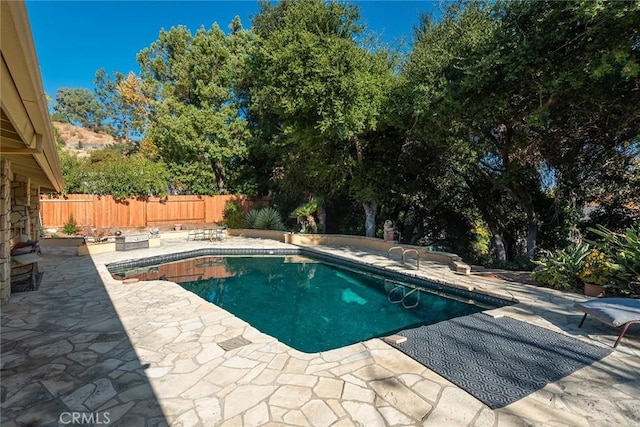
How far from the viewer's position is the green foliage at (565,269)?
19.5 ft

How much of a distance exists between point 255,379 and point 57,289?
17.2 ft

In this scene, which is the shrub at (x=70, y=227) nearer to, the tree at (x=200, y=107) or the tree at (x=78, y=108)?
the tree at (x=200, y=107)

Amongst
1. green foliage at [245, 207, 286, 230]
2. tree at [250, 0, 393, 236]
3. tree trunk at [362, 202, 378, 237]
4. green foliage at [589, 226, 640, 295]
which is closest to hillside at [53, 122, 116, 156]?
green foliage at [245, 207, 286, 230]

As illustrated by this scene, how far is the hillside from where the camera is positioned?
36.2 m

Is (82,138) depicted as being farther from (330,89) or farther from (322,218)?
(330,89)

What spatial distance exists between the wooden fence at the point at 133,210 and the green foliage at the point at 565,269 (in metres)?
14.0

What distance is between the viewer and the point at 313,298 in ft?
23.2

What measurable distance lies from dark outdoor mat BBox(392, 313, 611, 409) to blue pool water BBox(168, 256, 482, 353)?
134 cm

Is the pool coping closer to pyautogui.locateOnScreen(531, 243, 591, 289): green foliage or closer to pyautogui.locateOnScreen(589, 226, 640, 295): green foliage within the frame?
pyautogui.locateOnScreen(531, 243, 591, 289): green foliage

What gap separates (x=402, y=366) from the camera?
3203mm

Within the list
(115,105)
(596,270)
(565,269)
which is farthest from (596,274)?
(115,105)

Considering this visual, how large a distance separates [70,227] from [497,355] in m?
15.9

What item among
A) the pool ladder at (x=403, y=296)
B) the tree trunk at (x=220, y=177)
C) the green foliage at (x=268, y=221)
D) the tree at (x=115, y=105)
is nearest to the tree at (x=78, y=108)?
the tree at (x=115, y=105)

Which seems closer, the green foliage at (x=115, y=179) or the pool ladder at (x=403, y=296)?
the pool ladder at (x=403, y=296)
